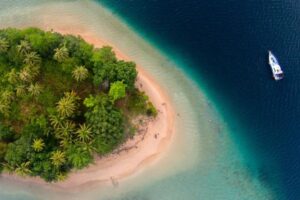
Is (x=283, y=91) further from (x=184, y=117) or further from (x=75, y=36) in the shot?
(x=75, y=36)

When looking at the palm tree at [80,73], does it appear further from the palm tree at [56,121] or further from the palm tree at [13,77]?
the palm tree at [13,77]

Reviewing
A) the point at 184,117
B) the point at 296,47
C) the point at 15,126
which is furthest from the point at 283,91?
the point at 15,126

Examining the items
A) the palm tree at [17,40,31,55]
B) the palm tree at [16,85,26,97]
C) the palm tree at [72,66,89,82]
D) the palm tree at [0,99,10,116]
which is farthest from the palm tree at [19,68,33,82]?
the palm tree at [72,66,89,82]

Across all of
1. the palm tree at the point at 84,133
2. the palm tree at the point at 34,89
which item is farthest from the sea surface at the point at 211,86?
the palm tree at the point at 34,89

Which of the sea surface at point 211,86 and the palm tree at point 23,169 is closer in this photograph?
the palm tree at point 23,169

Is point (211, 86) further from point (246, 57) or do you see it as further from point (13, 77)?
point (13, 77)

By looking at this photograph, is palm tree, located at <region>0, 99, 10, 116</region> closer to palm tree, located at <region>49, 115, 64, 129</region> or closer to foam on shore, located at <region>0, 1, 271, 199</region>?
palm tree, located at <region>49, 115, 64, 129</region>
